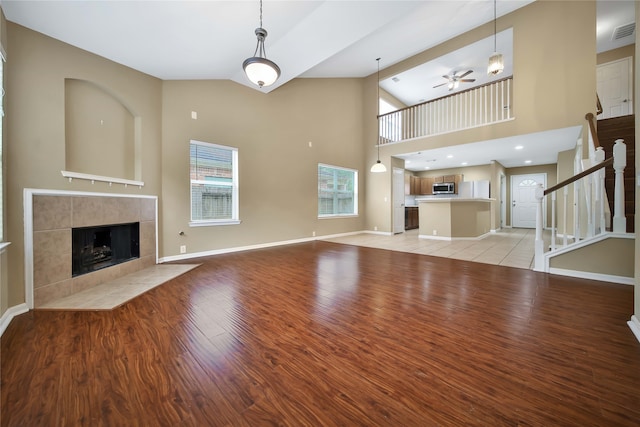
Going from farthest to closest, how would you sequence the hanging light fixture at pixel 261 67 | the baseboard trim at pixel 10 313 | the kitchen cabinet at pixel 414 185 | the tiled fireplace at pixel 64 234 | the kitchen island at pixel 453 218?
the kitchen cabinet at pixel 414 185 → the kitchen island at pixel 453 218 → the hanging light fixture at pixel 261 67 → the tiled fireplace at pixel 64 234 → the baseboard trim at pixel 10 313

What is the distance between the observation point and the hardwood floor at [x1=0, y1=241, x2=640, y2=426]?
110 centimetres

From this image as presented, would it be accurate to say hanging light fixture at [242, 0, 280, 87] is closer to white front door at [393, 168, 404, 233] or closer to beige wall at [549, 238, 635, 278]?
beige wall at [549, 238, 635, 278]

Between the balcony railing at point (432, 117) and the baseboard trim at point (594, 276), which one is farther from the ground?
the balcony railing at point (432, 117)

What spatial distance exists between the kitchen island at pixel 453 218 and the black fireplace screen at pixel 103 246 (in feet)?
21.8

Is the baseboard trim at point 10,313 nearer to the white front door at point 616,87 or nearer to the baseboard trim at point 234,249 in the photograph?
the baseboard trim at point 234,249

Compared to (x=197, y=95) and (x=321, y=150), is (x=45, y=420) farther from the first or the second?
(x=321, y=150)

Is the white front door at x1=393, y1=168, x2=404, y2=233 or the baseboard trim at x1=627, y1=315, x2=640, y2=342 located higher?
the white front door at x1=393, y1=168, x2=404, y2=233

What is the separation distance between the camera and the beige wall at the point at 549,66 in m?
4.42

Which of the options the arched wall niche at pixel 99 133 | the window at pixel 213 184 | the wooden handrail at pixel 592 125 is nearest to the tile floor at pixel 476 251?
the wooden handrail at pixel 592 125

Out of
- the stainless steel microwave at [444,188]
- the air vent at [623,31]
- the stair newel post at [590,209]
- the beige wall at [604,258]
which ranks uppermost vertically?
the air vent at [623,31]

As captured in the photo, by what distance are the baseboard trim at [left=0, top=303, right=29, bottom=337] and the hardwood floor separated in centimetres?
6

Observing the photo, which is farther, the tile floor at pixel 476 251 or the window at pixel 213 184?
the window at pixel 213 184

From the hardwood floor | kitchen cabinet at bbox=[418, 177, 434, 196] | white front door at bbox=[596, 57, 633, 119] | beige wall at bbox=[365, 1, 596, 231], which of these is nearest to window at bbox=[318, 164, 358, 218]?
beige wall at bbox=[365, 1, 596, 231]

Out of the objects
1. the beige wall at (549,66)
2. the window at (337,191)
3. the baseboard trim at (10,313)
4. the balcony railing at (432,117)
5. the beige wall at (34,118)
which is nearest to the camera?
the baseboard trim at (10,313)
